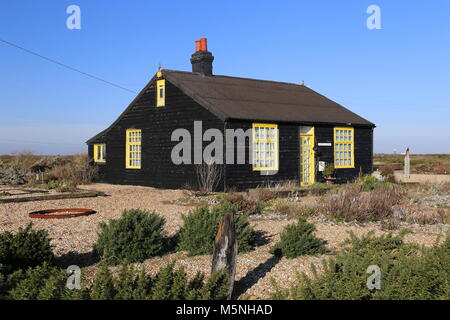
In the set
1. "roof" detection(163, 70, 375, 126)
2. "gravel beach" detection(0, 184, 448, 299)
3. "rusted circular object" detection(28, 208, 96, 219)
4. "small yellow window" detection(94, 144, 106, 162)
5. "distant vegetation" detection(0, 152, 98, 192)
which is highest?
"roof" detection(163, 70, 375, 126)

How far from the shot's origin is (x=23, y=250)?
6371mm

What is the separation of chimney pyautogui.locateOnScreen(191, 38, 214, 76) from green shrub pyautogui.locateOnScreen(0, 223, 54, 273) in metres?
16.8

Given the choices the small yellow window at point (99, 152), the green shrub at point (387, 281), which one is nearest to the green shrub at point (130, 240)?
the green shrub at point (387, 281)

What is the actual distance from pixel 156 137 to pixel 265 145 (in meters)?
5.33

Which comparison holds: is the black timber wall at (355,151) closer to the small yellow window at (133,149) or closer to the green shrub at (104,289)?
the small yellow window at (133,149)

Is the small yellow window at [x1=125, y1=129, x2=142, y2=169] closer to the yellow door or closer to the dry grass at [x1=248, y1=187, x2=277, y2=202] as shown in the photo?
the yellow door

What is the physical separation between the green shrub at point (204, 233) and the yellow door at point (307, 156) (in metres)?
13.1

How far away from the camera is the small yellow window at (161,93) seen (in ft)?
68.9

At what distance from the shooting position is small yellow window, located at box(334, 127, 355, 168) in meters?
22.0

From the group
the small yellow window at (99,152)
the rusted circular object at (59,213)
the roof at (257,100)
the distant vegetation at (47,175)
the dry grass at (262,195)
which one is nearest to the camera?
the rusted circular object at (59,213)

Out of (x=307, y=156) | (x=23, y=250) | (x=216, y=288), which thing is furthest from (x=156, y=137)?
(x=216, y=288)

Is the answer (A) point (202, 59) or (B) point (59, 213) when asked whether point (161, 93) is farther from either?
(B) point (59, 213)

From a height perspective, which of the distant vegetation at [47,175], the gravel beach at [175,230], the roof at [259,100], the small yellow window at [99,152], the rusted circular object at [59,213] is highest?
the roof at [259,100]

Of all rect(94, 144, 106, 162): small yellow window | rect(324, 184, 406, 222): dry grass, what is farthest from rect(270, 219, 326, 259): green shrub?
rect(94, 144, 106, 162): small yellow window
